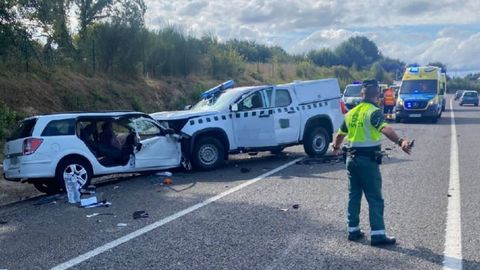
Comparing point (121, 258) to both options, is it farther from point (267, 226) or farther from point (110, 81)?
point (110, 81)

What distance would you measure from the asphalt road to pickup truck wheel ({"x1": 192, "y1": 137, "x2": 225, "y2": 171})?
17.5 inches

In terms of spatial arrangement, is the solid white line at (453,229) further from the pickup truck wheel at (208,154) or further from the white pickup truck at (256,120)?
the pickup truck wheel at (208,154)

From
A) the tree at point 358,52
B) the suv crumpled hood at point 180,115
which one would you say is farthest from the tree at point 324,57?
→ the suv crumpled hood at point 180,115

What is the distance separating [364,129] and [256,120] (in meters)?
6.90

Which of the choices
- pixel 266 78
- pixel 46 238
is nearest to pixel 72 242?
pixel 46 238

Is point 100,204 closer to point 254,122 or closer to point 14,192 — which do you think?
point 14,192

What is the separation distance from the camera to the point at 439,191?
31.2 feet

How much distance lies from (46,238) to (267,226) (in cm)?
278

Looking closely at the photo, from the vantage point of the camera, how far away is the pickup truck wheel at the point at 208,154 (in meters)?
12.5

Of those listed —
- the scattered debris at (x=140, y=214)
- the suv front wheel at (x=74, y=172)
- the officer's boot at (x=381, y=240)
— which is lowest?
the officer's boot at (x=381, y=240)

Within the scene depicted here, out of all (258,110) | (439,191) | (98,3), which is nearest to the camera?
(439,191)

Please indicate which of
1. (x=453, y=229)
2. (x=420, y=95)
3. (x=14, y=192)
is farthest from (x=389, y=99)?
(x=453, y=229)

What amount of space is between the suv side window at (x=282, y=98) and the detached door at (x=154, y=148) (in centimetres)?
285

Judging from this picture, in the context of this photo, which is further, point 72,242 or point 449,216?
point 449,216
